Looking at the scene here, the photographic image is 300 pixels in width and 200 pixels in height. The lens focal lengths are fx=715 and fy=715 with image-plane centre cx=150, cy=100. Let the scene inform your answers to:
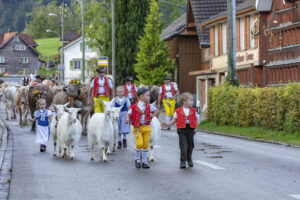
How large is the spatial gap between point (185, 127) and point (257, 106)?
38.2 ft

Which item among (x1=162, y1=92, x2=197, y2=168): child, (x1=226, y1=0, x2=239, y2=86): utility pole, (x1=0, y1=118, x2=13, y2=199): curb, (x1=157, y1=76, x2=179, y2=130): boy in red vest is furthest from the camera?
(x1=226, y1=0, x2=239, y2=86): utility pole

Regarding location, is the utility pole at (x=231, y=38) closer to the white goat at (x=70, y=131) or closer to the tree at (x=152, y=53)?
the white goat at (x=70, y=131)

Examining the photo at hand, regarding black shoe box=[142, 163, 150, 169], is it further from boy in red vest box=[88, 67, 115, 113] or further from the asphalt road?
boy in red vest box=[88, 67, 115, 113]

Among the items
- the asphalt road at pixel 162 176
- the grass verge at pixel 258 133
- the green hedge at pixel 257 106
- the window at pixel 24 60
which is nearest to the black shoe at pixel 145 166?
the asphalt road at pixel 162 176

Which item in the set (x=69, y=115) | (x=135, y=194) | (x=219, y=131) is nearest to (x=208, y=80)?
(x=219, y=131)

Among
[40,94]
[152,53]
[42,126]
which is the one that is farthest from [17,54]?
[42,126]

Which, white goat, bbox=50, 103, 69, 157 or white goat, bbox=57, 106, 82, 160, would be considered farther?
white goat, bbox=50, 103, 69, 157

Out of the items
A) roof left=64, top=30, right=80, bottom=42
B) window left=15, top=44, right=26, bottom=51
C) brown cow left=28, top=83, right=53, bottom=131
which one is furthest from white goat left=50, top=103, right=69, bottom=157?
window left=15, top=44, right=26, bottom=51

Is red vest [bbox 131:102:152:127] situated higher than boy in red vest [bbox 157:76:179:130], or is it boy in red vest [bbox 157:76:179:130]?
boy in red vest [bbox 157:76:179:130]

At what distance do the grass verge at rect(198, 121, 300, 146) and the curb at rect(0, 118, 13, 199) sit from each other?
752 centimetres

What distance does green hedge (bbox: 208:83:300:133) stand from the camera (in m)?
21.4

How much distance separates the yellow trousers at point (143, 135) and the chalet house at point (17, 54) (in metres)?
129

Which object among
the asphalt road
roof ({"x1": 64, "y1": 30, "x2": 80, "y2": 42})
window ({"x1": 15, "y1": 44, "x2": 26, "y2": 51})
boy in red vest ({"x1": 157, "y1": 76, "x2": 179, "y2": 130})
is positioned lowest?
the asphalt road

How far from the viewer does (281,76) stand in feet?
119
